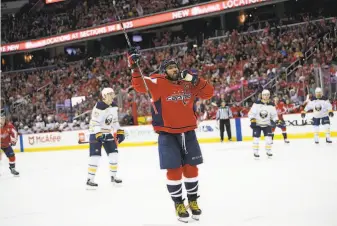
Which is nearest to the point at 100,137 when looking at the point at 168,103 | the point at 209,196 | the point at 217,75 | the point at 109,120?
the point at 109,120

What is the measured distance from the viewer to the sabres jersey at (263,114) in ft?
32.7

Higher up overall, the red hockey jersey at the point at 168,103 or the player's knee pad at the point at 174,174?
the red hockey jersey at the point at 168,103

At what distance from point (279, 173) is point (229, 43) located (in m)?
14.2

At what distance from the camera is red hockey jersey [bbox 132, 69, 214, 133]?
4.63 metres

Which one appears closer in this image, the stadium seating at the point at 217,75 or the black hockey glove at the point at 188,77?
the black hockey glove at the point at 188,77

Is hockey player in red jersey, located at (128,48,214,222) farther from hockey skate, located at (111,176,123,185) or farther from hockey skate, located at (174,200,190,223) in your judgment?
hockey skate, located at (111,176,123,185)

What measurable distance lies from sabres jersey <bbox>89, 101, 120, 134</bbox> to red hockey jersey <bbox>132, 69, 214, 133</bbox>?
2.85m

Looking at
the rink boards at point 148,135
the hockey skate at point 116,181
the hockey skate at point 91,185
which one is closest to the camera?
the hockey skate at point 91,185

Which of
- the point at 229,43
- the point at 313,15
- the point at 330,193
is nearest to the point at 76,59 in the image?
the point at 229,43

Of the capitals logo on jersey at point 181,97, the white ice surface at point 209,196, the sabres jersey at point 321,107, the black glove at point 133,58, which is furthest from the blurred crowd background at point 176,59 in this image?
the black glove at point 133,58

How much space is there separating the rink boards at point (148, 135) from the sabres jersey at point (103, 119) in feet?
27.3

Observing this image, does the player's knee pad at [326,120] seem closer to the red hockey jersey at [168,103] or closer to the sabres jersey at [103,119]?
the sabres jersey at [103,119]

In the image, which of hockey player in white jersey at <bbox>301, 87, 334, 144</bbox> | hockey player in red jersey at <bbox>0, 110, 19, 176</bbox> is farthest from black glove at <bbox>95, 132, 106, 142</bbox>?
hockey player in white jersey at <bbox>301, 87, 334, 144</bbox>

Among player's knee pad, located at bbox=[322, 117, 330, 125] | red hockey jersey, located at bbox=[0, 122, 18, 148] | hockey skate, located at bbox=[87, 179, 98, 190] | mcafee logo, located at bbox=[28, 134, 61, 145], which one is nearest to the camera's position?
hockey skate, located at bbox=[87, 179, 98, 190]
